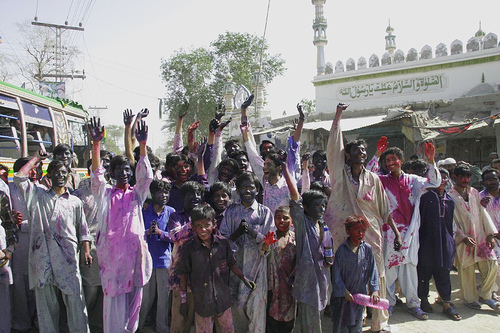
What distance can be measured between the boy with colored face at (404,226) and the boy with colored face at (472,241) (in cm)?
79

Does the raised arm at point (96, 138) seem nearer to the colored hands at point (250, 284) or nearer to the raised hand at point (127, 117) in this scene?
the raised hand at point (127, 117)

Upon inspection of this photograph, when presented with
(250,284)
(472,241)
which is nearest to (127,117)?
(250,284)

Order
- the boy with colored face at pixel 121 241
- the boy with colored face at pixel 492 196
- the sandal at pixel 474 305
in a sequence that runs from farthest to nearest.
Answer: the boy with colored face at pixel 492 196 → the sandal at pixel 474 305 → the boy with colored face at pixel 121 241

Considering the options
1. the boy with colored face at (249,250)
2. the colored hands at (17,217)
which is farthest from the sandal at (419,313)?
the colored hands at (17,217)

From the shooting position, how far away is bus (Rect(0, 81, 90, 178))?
5809 millimetres

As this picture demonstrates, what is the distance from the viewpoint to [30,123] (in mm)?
6434

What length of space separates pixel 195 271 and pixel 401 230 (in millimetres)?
2422

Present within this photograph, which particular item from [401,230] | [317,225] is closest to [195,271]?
[317,225]

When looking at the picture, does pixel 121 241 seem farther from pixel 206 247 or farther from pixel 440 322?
pixel 440 322

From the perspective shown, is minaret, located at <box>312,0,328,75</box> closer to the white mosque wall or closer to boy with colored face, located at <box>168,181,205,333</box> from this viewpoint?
the white mosque wall

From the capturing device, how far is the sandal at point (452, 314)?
14.2ft

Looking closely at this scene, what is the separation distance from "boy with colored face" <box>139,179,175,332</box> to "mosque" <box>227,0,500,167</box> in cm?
725

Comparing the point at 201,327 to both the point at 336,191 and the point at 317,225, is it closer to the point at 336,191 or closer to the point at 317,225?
the point at 317,225

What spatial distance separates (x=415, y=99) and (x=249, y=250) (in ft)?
44.5
